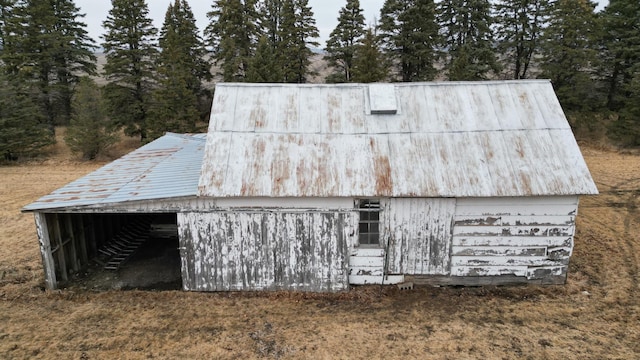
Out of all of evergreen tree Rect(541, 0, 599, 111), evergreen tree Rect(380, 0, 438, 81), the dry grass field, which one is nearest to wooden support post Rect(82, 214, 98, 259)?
the dry grass field

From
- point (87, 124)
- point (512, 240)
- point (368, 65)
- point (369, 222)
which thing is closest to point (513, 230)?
point (512, 240)

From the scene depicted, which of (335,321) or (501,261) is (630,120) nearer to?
(501,261)

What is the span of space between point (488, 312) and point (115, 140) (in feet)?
82.4

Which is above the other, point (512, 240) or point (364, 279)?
point (512, 240)

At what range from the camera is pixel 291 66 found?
107 ft

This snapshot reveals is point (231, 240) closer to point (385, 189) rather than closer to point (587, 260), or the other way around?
point (385, 189)

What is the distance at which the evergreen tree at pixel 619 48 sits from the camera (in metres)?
26.8

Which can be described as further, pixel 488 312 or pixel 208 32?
pixel 208 32

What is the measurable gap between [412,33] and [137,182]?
2288cm

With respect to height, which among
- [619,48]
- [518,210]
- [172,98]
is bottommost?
[518,210]

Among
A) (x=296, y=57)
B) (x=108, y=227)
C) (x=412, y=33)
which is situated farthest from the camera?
(x=296, y=57)

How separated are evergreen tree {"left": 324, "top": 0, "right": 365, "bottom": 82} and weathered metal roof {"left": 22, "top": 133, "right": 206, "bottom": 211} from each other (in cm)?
1777

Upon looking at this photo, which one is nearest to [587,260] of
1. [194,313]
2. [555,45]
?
[194,313]

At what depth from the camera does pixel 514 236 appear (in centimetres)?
1066
